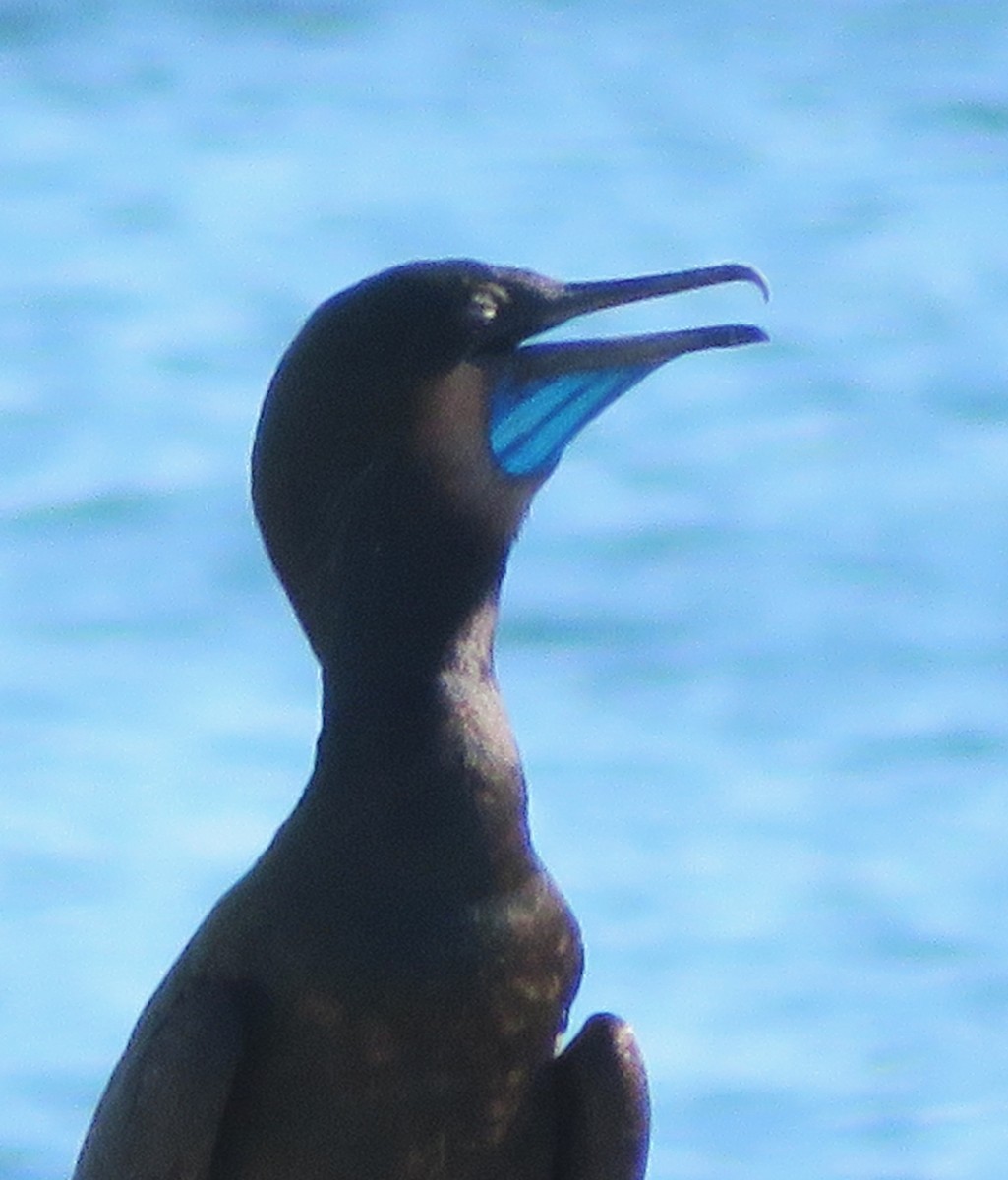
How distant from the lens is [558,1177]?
2232 mm

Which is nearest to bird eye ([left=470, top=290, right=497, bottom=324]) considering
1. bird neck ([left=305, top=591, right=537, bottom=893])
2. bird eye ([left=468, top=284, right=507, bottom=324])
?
bird eye ([left=468, top=284, right=507, bottom=324])

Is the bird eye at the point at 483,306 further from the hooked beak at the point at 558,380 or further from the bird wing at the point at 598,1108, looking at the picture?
the bird wing at the point at 598,1108

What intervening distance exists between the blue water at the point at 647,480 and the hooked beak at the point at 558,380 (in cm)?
276

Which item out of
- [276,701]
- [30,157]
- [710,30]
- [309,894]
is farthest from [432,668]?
[710,30]

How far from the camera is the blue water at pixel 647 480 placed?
513 cm

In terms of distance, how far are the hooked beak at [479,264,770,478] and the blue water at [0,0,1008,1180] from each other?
276cm

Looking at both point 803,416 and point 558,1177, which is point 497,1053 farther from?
point 803,416

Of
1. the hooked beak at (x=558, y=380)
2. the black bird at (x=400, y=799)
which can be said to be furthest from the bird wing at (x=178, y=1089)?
the hooked beak at (x=558, y=380)

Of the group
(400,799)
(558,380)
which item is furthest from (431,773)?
(558,380)

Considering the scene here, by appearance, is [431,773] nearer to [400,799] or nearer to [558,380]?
[400,799]

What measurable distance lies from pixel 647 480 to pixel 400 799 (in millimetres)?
4435

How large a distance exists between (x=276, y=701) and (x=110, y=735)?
28cm

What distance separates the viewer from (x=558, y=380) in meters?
2.13

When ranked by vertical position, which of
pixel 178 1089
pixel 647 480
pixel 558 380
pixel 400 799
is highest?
pixel 647 480
